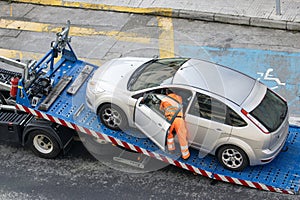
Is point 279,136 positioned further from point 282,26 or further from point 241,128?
point 282,26

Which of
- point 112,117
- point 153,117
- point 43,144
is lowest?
point 43,144

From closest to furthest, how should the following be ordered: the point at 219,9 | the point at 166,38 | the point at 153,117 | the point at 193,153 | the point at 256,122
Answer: the point at 256,122 → the point at 153,117 → the point at 193,153 → the point at 166,38 → the point at 219,9

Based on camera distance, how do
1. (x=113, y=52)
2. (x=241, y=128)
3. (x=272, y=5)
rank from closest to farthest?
(x=241, y=128), (x=113, y=52), (x=272, y=5)

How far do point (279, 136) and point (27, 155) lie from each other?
4.95 meters

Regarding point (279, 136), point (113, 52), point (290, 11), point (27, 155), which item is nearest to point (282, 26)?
point (290, 11)

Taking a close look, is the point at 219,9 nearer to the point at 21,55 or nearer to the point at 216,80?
the point at 21,55

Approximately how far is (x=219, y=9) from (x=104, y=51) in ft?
11.4

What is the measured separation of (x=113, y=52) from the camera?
1523 centimetres

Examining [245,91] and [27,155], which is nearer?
[245,91]

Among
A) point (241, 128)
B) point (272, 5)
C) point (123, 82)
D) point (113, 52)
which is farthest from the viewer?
point (272, 5)

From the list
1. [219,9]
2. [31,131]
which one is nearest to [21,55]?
[31,131]

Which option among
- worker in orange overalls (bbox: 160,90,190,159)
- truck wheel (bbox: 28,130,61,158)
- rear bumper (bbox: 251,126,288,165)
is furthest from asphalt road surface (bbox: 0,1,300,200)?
worker in orange overalls (bbox: 160,90,190,159)

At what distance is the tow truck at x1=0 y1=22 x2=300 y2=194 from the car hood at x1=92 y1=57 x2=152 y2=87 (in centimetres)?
60

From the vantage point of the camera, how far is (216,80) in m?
11.1
